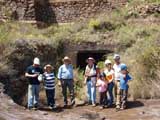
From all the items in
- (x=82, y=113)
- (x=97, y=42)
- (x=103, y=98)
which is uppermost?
(x=97, y=42)

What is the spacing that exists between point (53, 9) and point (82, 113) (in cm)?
1166

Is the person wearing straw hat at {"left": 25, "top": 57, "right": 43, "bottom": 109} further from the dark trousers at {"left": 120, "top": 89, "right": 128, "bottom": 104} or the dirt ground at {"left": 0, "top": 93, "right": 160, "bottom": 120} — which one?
the dark trousers at {"left": 120, "top": 89, "right": 128, "bottom": 104}

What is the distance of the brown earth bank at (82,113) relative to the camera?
1322cm

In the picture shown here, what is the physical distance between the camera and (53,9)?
25.0 m

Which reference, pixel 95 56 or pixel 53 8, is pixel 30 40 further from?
pixel 53 8

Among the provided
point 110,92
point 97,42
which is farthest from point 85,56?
point 110,92

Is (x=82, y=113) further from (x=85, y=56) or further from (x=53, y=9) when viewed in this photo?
(x=53, y=9)

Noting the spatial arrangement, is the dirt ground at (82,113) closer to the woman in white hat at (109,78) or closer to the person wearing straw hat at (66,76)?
the woman in white hat at (109,78)

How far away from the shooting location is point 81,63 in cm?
2053

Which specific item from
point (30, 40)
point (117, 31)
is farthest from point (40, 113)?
point (117, 31)

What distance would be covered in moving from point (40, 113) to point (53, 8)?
473 inches

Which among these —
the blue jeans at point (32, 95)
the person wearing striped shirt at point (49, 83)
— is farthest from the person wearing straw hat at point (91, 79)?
the blue jeans at point (32, 95)

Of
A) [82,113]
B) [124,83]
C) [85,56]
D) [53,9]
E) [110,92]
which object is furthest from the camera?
[53,9]

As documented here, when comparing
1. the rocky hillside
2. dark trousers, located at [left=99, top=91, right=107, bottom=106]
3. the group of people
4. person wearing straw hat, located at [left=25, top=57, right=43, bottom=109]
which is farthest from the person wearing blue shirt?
person wearing straw hat, located at [left=25, top=57, right=43, bottom=109]
